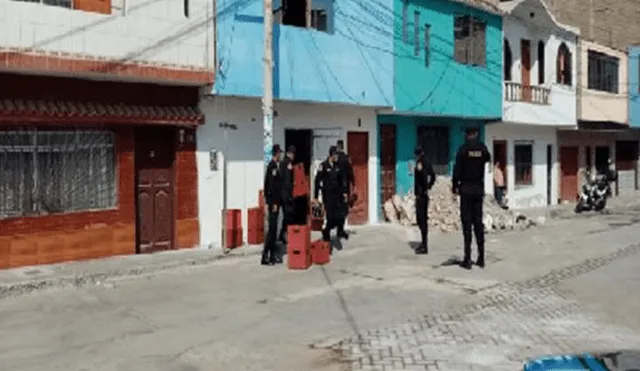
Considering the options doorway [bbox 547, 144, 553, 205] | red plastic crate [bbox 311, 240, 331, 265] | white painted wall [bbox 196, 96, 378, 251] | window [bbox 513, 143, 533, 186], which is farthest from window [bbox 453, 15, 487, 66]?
red plastic crate [bbox 311, 240, 331, 265]

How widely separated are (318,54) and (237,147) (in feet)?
8.94

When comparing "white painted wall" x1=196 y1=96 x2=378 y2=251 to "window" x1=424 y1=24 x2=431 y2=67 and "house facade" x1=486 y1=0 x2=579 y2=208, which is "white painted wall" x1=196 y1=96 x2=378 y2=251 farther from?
"house facade" x1=486 y1=0 x2=579 y2=208

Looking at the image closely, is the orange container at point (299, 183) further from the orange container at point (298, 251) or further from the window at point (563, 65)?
the window at point (563, 65)

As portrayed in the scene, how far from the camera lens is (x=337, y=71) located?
14.4m

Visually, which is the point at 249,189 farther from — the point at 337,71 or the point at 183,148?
the point at 337,71

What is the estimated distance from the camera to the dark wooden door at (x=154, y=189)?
38.6ft

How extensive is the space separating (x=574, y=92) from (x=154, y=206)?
18.8m

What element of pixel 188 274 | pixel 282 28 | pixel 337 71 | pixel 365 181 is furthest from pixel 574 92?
pixel 188 274

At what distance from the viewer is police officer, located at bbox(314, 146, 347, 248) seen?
1209 centimetres

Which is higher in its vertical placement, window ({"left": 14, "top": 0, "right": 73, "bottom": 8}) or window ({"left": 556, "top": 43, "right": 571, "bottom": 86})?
window ({"left": 556, "top": 43, "right": 571, "bottom": 86})

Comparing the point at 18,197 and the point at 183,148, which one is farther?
the point at 183,148

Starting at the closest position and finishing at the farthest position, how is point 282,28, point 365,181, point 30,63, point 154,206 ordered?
point 30,63
point 154,206
point 282,28
point 365,181

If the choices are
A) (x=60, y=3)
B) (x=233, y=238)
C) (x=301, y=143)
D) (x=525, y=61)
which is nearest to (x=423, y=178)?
→ (x=233, y=238)

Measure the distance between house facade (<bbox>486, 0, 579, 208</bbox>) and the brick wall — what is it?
26.1 ft
